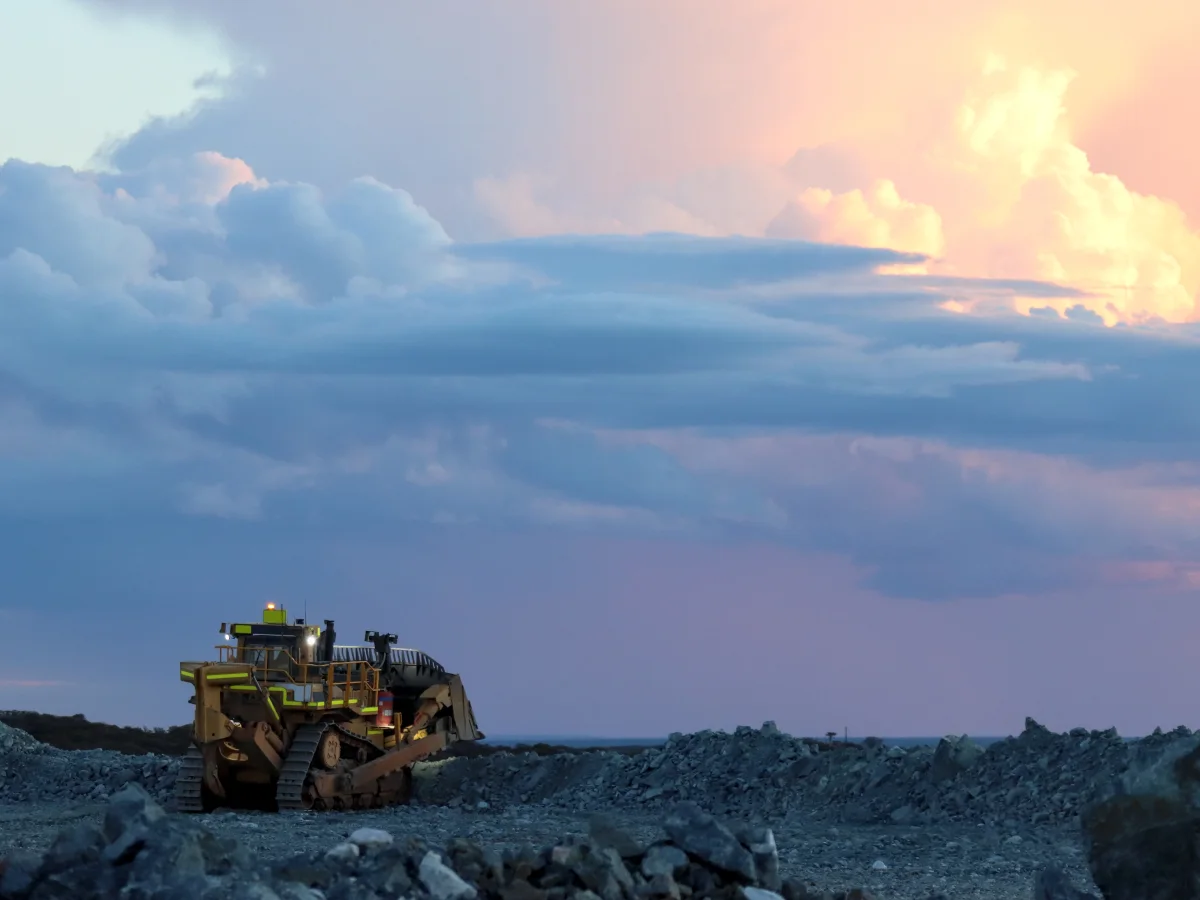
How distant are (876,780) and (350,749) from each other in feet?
33.3

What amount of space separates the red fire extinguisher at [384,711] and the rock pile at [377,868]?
17.2 m

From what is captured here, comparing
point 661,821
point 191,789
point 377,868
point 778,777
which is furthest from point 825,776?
point 377,868

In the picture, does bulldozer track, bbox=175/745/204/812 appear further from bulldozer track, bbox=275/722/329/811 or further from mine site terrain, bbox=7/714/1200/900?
bulldozer track, bbox=275/722/329/811

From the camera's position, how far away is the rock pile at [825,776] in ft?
84.8

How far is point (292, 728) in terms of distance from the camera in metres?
27.1

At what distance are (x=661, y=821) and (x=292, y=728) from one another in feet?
23.1

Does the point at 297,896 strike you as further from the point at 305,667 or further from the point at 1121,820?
the point at 305,667

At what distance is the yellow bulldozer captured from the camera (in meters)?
26.3

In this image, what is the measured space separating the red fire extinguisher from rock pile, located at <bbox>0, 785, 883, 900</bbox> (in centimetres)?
1723

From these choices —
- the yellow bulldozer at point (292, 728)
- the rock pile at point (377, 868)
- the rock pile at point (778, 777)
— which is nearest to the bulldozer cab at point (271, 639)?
the yellow bulldozer at point (292, 728)

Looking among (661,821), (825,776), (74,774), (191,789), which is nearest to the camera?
(661,821)

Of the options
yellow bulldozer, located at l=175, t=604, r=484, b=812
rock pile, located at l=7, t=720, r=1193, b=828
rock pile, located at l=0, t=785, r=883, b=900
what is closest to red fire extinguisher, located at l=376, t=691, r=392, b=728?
yellow bulldozer, located at l=175, t=604, r=484, b=812

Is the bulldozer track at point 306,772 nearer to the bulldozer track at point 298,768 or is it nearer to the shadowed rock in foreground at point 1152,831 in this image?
the bulldozer track at point 298,768

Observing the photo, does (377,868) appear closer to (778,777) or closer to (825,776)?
(825,776)
